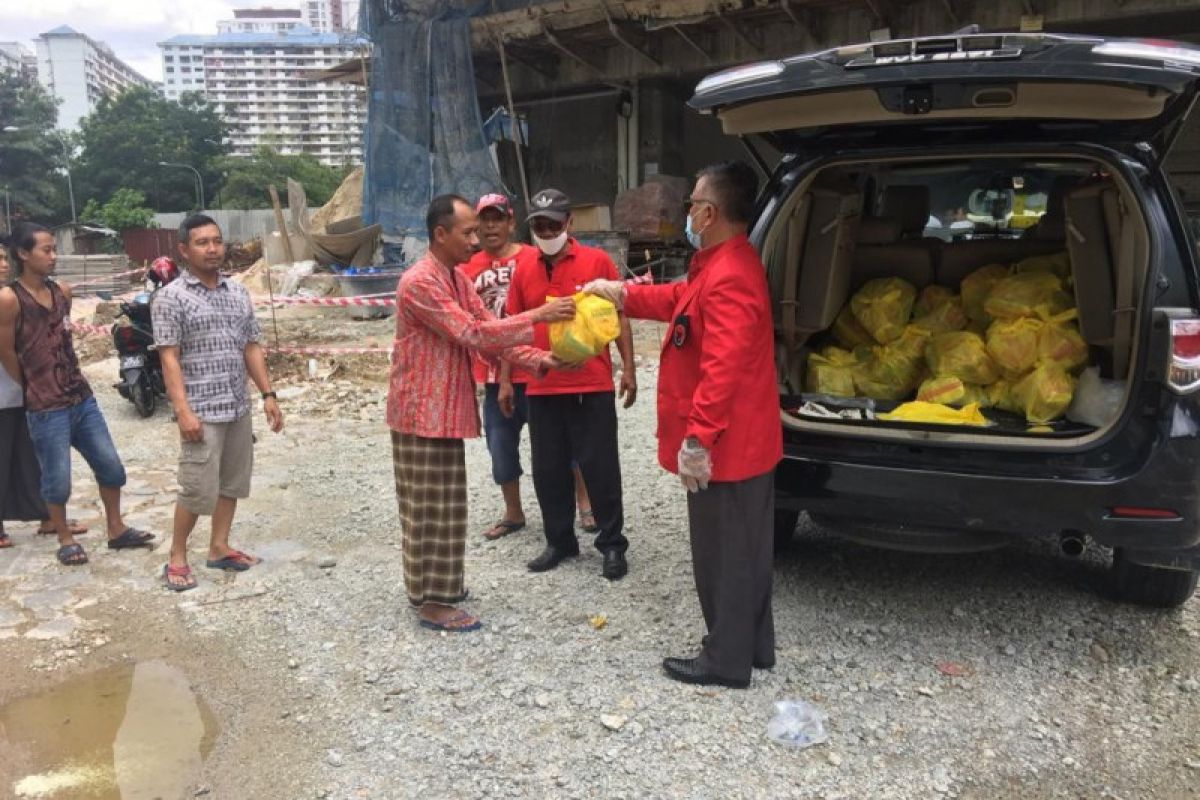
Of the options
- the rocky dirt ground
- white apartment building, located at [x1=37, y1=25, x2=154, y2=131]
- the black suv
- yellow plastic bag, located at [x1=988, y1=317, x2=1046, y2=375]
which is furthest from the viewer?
white apartment building, located at [x1=37, y1=25, x2=154, y2=131]

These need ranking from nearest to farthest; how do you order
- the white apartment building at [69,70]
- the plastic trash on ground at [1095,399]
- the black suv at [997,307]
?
the black suv at [997,307], the plastic trash on ground at [1095,399], the white apartment building at [69,70]

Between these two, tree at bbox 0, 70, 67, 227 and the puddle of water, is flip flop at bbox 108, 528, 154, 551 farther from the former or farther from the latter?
tree at bbox 0, 70, 67, 227

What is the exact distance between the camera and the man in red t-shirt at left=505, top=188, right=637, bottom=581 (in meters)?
3.96

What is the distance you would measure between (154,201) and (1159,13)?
230 ft

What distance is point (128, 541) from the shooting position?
180 inches

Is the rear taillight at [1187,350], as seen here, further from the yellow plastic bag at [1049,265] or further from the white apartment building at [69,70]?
the white apartment building at [69,70]

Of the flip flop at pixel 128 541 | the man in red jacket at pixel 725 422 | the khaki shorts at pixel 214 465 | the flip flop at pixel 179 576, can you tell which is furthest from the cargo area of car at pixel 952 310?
→ the flip flop at pixel 128 541

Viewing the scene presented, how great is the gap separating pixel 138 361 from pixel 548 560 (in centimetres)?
535

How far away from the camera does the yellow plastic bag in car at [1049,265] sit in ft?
12.9

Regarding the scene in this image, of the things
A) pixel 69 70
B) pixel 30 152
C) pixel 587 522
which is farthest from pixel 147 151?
pixel 587 522

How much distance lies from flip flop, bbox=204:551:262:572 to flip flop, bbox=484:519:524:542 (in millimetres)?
1158

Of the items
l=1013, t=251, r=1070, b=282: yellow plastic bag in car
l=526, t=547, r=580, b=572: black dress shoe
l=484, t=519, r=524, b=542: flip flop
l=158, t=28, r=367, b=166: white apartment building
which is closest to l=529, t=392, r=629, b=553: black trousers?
l=526, t=547, r=580, b=572: black dress shoe

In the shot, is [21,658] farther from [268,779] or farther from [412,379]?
[412,379]

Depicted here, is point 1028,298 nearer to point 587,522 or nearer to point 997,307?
point 997,307
